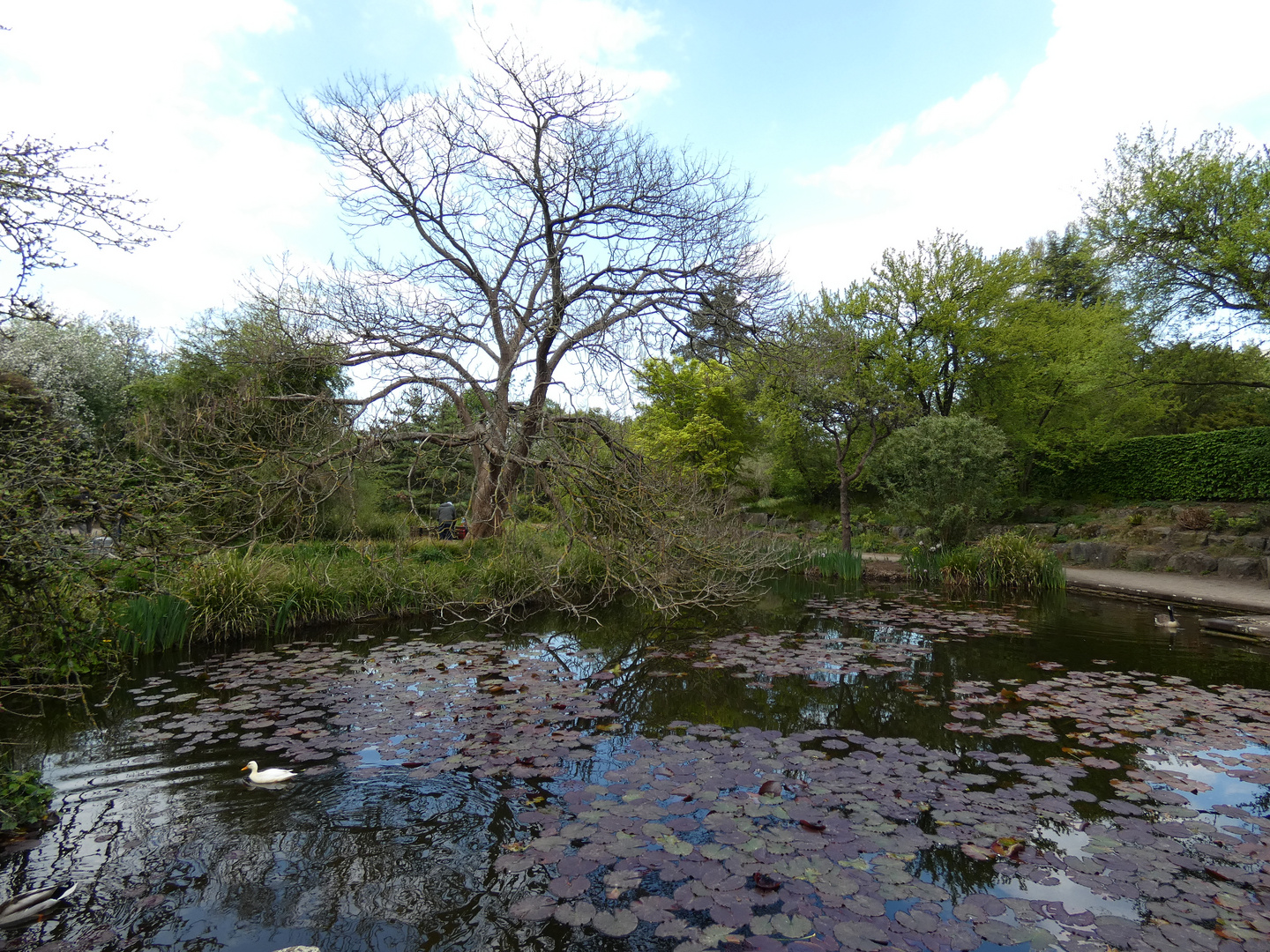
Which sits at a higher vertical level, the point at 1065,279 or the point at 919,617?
the point at 1065,279

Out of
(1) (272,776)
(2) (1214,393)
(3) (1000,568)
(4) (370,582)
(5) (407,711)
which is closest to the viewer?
(1) (272,776)

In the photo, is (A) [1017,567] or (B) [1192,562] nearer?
(A) [1017,567]

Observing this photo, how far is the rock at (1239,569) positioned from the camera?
11.4 m

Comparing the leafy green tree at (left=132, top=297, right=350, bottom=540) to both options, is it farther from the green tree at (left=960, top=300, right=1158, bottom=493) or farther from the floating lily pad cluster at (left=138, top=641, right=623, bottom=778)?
the green tree at (left=960, top=300, right=1158, bottom=493)

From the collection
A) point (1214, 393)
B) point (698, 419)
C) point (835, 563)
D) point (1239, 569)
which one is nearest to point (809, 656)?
point (835, 563)

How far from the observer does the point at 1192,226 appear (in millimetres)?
13227

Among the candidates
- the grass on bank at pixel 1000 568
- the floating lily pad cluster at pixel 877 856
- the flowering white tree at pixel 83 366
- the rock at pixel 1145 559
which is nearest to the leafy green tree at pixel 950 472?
the grass on bank at pixel 1000 568

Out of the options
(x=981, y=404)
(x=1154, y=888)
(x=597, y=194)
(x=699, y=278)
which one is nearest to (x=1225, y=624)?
(x=1154, y=888)

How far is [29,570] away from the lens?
2654 mm

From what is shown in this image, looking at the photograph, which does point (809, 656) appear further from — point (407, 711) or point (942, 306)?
point (942, 306)

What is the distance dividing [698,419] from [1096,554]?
11.9 metres

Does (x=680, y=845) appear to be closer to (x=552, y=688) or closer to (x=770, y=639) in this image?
(x=552, y=688)

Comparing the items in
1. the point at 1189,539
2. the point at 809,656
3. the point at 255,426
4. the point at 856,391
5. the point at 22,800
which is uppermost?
the point at 856,391

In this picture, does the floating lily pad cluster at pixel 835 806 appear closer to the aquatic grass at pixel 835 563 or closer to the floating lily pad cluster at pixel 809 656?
the floating lily pad cluster at pixel 809 656
